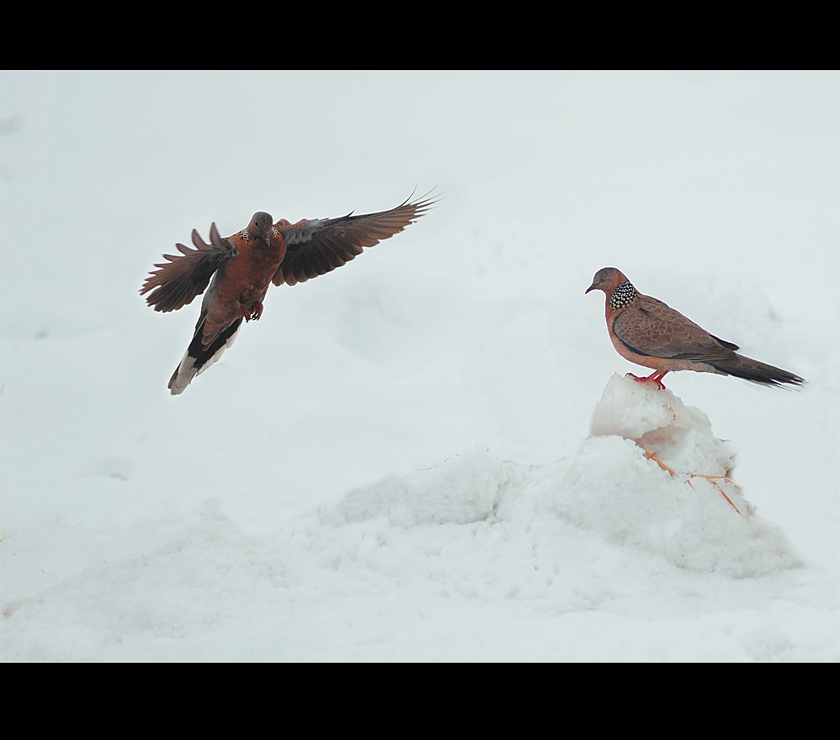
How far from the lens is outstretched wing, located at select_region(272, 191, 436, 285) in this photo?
380 cm

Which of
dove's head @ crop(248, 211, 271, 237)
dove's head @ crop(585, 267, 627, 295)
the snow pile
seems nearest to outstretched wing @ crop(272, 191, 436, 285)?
dove's head @ crop(248, 211, 271, 237)

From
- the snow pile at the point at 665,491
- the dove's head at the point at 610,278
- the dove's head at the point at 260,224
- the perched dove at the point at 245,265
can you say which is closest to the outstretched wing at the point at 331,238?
the perched dove at the point at 245,265

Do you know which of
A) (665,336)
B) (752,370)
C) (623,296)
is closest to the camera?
(752,370)

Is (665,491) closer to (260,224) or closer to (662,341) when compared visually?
(662,341)

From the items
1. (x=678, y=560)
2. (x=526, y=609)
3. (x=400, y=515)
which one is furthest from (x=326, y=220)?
(x=678, y=560)

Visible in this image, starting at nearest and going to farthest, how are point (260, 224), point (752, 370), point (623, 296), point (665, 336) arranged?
point (260, 224), point (752, 370), point (665, 336), point (623, 296)

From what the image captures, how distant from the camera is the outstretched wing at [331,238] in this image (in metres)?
3.80

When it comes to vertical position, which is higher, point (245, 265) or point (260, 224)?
point (260, 224)

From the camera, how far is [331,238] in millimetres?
3857

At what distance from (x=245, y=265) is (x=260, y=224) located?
209 millimetres

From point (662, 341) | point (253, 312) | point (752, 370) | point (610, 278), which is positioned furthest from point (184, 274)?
point (752, 370)

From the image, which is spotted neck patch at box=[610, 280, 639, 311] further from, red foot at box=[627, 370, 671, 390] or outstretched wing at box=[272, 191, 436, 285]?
outstretched wing at box=[272, 191, 436, 285]

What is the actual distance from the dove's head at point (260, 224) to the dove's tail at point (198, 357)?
56 centimetres

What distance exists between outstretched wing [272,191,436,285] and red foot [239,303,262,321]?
0.22 m
